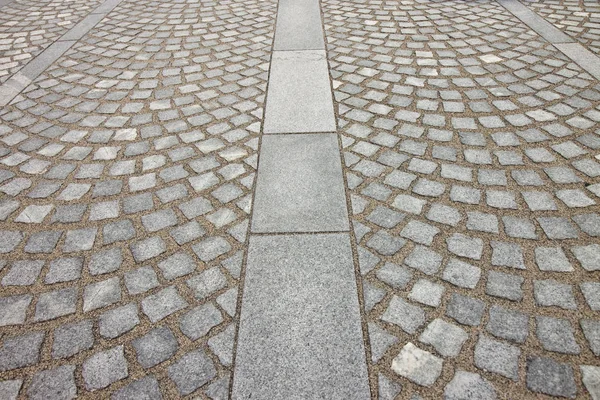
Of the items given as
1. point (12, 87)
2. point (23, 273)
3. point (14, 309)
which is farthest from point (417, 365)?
point (12, 87)

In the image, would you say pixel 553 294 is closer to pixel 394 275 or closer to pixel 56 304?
pixel 394 275

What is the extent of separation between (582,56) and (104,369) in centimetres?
568

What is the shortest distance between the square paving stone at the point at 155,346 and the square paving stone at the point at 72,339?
0.27 m

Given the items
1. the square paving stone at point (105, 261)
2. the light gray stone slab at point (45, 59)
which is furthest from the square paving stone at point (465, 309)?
the light gray stone slab at point (45, 59)

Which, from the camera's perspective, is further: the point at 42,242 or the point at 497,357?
the point at 42,242

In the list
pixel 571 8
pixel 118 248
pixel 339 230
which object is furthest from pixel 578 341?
pixel 571 8

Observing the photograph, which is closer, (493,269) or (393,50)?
(493,269)

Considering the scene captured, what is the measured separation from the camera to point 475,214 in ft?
9.23

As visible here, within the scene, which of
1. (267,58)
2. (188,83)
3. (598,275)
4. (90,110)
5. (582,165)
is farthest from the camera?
(267,58)

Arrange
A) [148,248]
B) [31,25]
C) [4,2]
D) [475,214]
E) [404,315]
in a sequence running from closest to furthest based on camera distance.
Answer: [404,315] < [148,248] < [475,214] < [31,25] < [4,2]

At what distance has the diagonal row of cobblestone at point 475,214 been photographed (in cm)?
204

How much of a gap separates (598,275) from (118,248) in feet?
9.90

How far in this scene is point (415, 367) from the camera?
2.02m

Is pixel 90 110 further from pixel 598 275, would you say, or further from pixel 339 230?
pixel 598 275
